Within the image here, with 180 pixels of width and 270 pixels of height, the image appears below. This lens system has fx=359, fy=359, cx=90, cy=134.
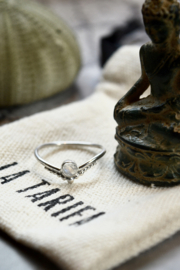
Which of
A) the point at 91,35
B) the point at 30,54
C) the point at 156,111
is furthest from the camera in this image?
the point at 91,35

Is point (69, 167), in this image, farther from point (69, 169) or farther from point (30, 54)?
point (30, 54)

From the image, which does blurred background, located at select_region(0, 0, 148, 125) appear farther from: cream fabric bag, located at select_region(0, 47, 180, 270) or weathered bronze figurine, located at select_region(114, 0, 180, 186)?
weathered bronze figurine, located at select_region(114, 0, 180, 186)

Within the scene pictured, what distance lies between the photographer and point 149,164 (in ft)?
1.56

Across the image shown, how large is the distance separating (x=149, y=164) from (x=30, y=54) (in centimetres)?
42

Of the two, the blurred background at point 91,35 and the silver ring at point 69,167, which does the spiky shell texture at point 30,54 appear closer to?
the blurred background at point 91,35

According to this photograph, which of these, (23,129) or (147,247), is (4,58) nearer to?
(23,129)

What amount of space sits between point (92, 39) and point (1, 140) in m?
0.76

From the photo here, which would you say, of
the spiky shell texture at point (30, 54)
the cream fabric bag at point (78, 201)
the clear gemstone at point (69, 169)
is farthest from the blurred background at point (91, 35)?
the clear gemstone at point (69, 169)

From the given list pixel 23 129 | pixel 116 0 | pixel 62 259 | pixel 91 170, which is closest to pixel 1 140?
pixel 23 129

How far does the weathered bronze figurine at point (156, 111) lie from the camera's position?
417 mm

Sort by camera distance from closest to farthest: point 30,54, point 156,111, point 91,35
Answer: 1. point 156,111
2. point 30,54
3. point 91,35

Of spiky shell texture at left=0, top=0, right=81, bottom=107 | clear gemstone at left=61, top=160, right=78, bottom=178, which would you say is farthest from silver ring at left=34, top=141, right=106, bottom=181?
spiky shell texture at left=0, top=0, right=81, bottom=107

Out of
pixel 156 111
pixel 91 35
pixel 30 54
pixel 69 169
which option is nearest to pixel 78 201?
pixel 69 169

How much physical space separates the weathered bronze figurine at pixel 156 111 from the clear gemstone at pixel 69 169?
0.07 metres
